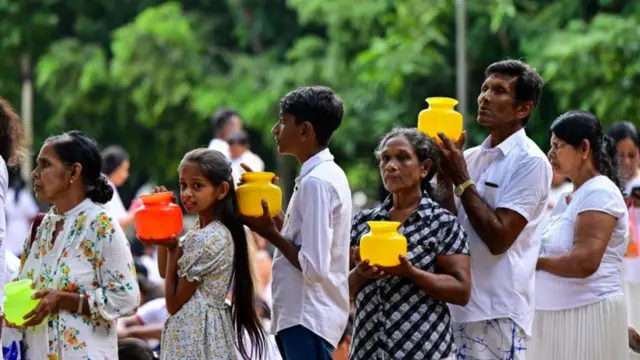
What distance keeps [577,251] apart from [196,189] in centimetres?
182

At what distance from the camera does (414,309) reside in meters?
5.07

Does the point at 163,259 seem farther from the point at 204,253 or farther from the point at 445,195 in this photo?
the point at 445,195

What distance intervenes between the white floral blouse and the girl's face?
359mm

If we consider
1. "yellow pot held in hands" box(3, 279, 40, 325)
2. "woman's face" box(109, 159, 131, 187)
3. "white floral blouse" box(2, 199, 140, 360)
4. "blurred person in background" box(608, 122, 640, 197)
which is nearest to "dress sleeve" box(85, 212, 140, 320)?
"white floral blouse" box(2, 199, 140, 360)

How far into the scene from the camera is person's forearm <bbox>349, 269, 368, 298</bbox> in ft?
17.0

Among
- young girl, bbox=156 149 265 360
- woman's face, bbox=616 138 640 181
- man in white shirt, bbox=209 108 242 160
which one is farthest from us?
man in white shirt, bbox=209 108 242 160

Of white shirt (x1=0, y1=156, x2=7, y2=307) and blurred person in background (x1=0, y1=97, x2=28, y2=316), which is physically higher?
blurred person in background (x1=0, y1=97, x2=28, y2=316)

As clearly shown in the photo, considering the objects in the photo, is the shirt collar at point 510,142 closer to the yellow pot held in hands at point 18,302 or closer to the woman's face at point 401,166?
the woman's face at point 401,166

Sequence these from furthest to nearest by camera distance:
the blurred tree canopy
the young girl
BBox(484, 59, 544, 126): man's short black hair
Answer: the blurred tree canopy
BBox(484, 59, 544, 126): man's short black hair
the young girl

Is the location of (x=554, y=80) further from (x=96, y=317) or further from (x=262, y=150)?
(x=96, y=317)

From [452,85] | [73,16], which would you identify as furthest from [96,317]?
[73,16]

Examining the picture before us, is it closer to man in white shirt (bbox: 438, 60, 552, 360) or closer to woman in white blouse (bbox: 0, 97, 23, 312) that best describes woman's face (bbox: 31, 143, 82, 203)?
woman in white blouse (bbox: 0, 97, 23, 312)

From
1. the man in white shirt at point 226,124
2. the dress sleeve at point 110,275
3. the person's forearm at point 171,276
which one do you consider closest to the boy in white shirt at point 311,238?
the person's forearm at point 171,276

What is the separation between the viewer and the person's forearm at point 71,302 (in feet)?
17.1
